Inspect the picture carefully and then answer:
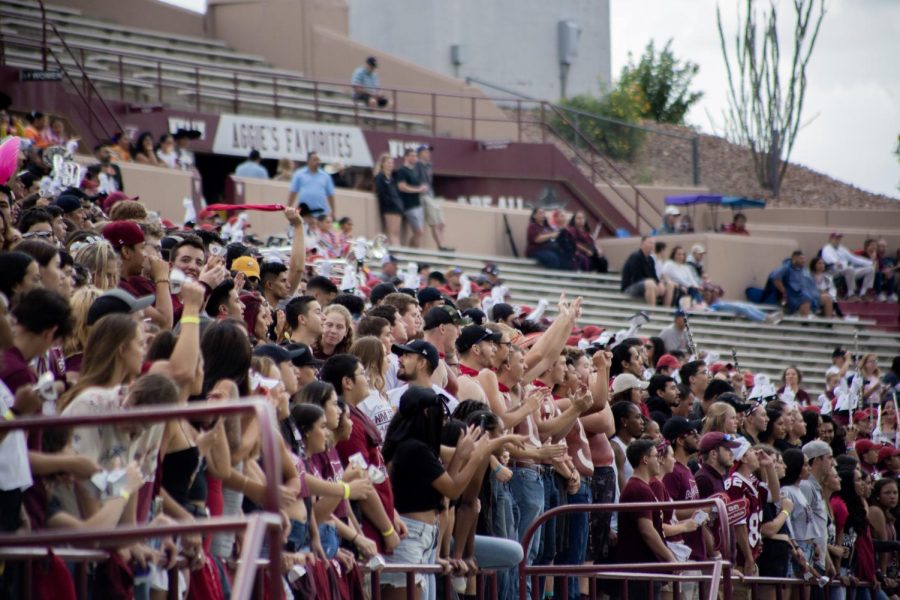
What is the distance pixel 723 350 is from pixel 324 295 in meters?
13.1

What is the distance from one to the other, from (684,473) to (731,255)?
15.6 metres

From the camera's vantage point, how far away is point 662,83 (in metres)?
43.3

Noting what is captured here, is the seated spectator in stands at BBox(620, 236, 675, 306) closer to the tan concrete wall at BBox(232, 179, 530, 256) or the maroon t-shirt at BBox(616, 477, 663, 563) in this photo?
the tan concrete wall at BBox(232, 179, 530, 256)

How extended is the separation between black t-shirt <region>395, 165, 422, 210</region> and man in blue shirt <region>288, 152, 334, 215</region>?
279 cm

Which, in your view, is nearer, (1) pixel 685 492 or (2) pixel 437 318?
(2) pixel 437 318

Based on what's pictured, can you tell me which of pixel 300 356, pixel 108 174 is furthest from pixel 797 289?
pixel 300 356

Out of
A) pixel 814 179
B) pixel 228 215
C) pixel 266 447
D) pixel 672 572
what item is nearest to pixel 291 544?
pixel 266 447

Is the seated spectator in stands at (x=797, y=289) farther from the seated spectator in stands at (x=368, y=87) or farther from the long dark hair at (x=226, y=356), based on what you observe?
the long dark hair at (x=226, y=356)

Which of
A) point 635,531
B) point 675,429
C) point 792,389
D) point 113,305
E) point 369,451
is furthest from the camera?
point 792,389

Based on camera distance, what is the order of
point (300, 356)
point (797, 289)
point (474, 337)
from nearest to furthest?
point (300, 356) < point (474, 337) < point (797, 289)

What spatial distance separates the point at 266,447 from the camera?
16.7ft

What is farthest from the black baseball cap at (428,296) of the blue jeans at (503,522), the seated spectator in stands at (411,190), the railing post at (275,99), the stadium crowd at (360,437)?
the railing post at (275,99)

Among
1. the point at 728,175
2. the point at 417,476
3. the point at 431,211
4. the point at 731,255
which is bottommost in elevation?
the point at 417,476

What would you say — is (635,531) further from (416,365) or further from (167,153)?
(167,153)
